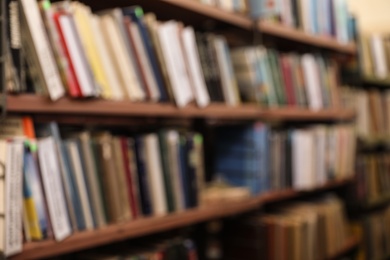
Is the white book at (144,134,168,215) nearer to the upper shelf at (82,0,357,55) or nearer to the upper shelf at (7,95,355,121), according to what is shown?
the upper shelf at (7,95,355,121)

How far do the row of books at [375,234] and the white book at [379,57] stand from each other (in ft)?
3.01

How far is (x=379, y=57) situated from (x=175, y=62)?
6.54ft

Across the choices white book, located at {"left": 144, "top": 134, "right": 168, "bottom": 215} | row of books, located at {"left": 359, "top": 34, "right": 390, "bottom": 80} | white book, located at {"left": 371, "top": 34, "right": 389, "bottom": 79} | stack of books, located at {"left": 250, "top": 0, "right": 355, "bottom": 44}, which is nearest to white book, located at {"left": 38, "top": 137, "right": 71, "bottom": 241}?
white book, located at {"left": 144, "top": 134, "right": 168, "bottom": 215}

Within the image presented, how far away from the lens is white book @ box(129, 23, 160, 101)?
1431 millimetres

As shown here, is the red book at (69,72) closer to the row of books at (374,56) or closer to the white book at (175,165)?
the white book at (175,165)

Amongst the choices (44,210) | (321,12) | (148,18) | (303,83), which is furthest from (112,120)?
(321,12)

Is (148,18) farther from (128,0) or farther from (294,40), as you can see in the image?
(294,40)

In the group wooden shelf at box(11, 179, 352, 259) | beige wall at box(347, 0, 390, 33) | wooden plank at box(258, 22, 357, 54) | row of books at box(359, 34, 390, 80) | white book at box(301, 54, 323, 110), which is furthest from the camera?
beige wall at box(347, 0, 390, 33)

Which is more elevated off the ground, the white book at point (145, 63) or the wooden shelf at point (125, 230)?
the white book at point (145, 63)

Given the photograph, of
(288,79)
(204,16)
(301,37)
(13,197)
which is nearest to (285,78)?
(288,79)

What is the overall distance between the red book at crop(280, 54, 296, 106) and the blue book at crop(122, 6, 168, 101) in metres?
0.83

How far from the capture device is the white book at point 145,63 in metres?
1.43

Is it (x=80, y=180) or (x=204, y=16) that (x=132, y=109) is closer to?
(x=80, y=180)

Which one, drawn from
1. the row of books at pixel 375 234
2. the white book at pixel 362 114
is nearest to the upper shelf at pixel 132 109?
the white book at pixel 362 114
